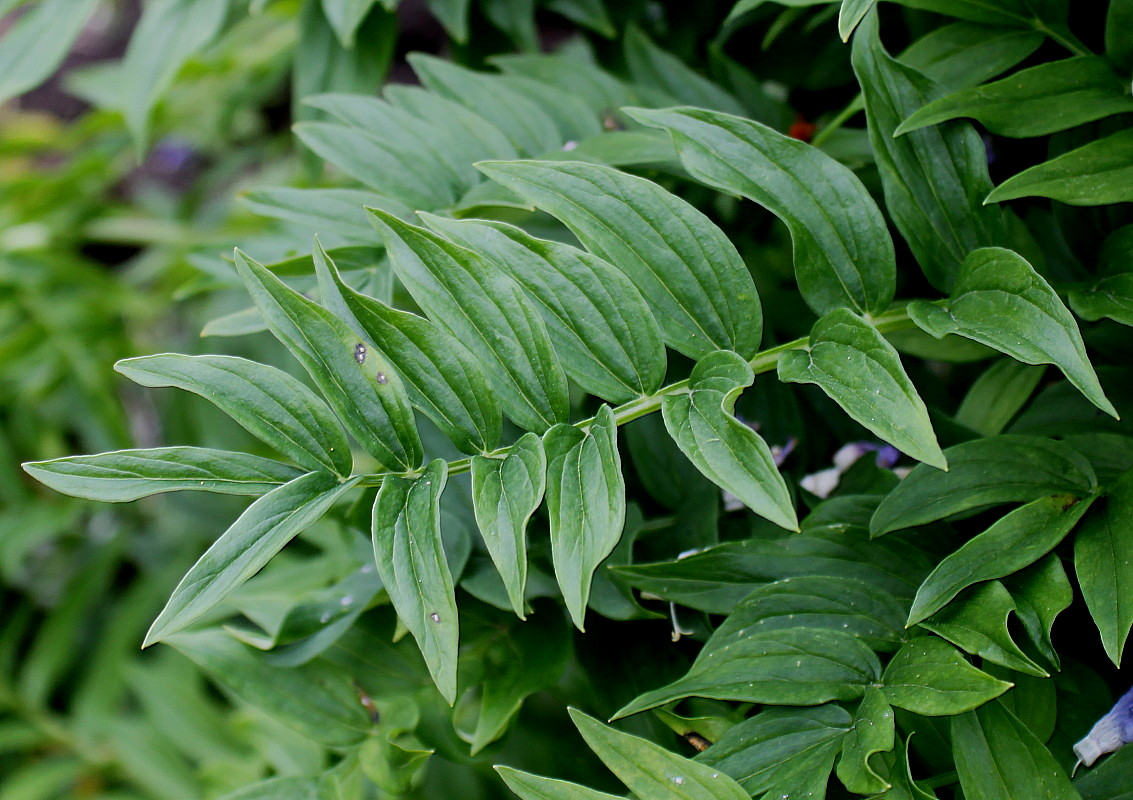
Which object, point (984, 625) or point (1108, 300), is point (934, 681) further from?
point (1108, 300)

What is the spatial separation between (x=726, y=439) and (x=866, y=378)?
0.08 m

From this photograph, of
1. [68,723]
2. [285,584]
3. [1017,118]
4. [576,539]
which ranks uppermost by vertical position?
[1017,118]

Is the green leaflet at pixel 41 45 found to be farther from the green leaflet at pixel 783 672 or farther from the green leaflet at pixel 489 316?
the green leaflet at pixel 783 672

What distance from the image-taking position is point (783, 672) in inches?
18.9

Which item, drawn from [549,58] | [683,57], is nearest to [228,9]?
[549,58]

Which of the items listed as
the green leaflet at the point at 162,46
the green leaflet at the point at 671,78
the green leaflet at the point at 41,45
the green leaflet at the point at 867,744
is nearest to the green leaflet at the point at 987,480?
the green leaflet at the point at 867,744

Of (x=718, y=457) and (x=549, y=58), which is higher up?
(x=549, y=58)

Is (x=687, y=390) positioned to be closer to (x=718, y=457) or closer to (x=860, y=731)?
(x=718, y=457)

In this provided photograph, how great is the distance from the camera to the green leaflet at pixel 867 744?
1.40 feet

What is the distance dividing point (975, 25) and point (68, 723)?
150cm

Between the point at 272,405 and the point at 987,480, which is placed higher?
the point at 272,405

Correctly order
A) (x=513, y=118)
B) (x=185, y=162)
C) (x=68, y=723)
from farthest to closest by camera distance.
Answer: (x=185, y=162) < (x=68, y=723) < (x=513, y=118)

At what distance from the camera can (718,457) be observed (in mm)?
448

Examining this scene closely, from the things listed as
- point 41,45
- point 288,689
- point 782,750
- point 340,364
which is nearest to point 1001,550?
point 782,750
